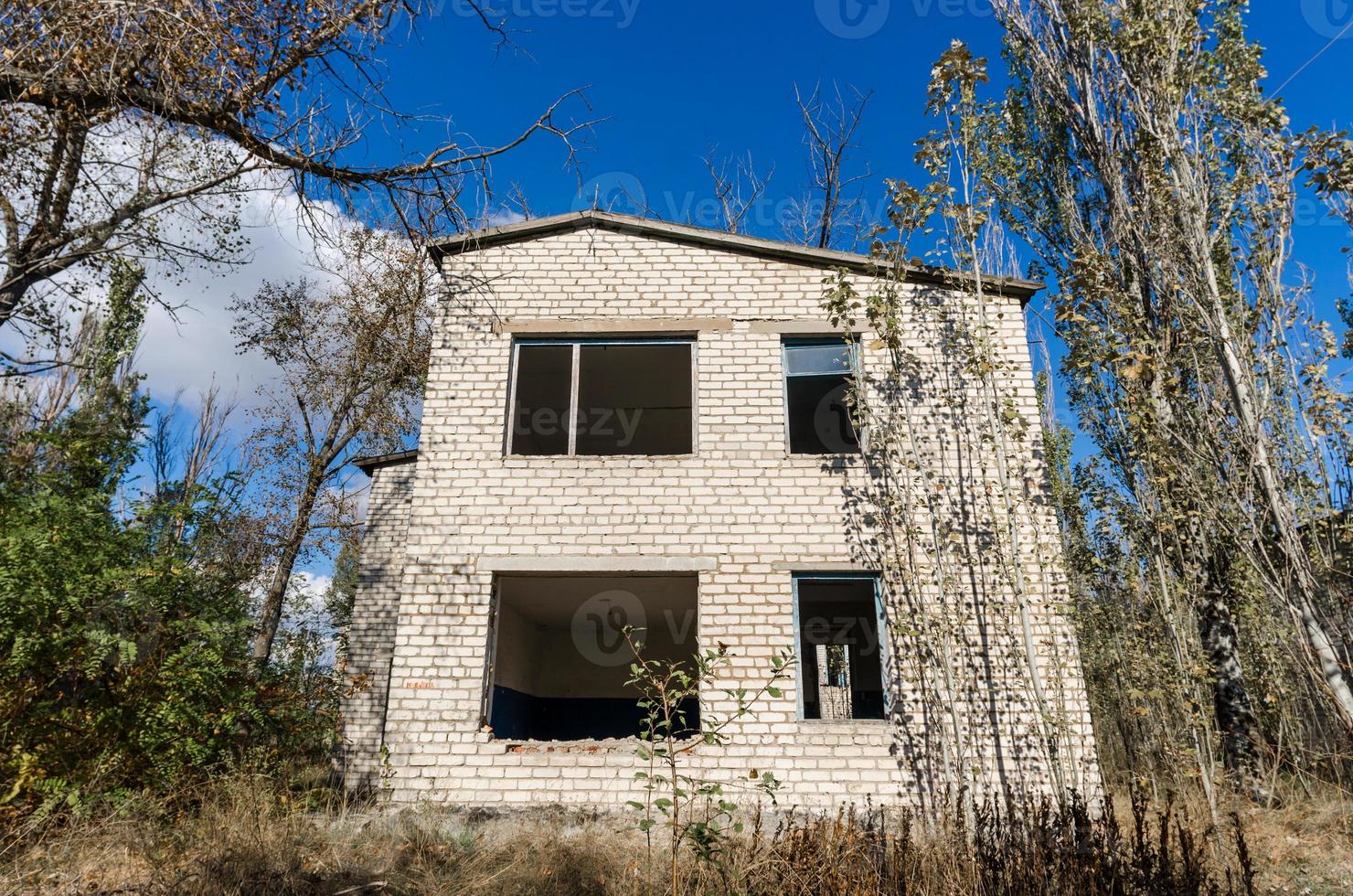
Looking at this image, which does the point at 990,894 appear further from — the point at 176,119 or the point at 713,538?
the point at 176,119

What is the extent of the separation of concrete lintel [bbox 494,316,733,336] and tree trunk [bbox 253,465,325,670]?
10859 mm

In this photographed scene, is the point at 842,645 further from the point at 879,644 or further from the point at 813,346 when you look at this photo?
the point at 813,346

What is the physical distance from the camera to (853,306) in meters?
8.86

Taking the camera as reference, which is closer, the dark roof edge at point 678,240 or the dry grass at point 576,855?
the dry grass at point 576,855

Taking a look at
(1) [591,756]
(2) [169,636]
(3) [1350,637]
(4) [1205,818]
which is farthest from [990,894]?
(2) [169,636]

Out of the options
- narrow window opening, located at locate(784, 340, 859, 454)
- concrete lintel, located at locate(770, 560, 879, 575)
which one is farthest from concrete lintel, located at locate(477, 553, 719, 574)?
narrow window opening, located at locate(784, 340, 859, 454)

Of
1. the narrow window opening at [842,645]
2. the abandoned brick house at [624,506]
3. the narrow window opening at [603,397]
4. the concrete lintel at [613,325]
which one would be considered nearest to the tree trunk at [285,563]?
the abandoned brick house at [624,506]

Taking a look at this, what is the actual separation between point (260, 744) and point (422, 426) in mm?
4002

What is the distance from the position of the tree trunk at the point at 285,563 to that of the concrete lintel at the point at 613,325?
10.9 metres

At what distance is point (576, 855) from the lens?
603 centimetres

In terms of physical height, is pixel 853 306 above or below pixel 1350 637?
above

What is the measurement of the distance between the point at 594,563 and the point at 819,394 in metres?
4.45

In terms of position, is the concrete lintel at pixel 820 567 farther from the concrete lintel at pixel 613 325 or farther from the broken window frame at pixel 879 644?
the concrete lintel at pixel 613 325

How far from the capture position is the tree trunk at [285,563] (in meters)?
16.6
